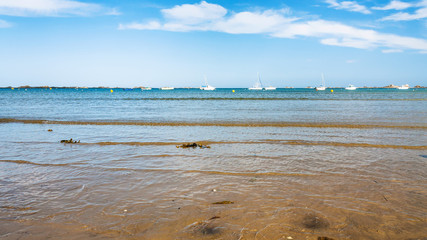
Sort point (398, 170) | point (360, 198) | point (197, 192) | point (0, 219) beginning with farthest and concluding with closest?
1. point (398, 170)
2. point (197, 192)
3. point (360, 198)
4. point (0, 219)

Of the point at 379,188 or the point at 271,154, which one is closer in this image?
the point at 379,188

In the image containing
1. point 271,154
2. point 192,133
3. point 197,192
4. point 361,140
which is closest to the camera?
point 197,192

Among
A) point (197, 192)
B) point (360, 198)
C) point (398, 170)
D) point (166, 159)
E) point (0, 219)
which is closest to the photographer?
point (0, 219)

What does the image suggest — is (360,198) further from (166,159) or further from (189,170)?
(166,159)

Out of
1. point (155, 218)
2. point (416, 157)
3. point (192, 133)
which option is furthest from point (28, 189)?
point (416, 157)

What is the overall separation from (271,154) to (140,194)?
17.7 ft

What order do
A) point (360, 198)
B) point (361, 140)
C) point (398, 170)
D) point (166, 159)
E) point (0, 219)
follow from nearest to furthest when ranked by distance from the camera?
point (0, 219)
point (360, 198)
point (398, 170)
point (166, 159)
point (361, 140)

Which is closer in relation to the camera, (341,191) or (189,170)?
(341,191)

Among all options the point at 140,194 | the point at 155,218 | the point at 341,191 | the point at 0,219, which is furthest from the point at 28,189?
the point at 341,191

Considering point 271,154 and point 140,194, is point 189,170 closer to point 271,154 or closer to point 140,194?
point 140,194

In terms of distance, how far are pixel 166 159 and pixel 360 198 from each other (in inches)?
233

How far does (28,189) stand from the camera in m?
6.00

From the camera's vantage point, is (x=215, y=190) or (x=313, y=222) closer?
(x=313, y=222)

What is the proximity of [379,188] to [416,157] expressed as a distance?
4347 mm
